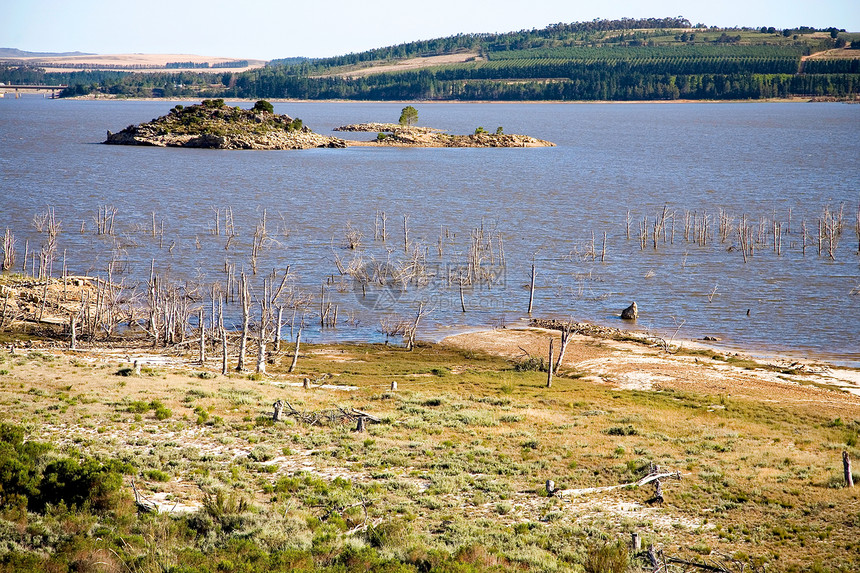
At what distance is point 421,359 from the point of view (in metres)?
37.6

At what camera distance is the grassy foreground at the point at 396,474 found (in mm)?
16703

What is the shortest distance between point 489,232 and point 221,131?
84006 millimetres

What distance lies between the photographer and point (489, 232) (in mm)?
65875

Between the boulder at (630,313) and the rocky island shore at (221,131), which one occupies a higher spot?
the rocky island shore at (221,131)

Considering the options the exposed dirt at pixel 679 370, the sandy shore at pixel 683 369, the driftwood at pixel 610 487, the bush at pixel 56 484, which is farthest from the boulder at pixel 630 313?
the bush at pixel 56 484

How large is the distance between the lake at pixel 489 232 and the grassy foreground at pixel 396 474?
1290 centimetres

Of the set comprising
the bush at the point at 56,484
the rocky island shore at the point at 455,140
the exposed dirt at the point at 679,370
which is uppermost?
the rocky island shore at the point at 455,140

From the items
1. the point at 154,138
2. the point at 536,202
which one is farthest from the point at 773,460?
the point at 154,138

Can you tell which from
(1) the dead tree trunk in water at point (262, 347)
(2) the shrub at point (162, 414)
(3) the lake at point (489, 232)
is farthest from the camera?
(3) the lake at point (489, 232)

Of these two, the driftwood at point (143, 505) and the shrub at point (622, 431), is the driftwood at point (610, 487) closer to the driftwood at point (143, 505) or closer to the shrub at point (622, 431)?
the shrub at point (622, 431)

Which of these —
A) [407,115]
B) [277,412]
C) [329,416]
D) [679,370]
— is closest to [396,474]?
[329,416]

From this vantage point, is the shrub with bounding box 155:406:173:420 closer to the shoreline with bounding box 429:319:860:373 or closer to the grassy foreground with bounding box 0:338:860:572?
the grassy foreground with bounding box 0:338:860:572

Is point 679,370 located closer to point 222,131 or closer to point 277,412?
point 277,412

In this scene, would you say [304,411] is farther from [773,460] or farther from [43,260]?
[43,260]
